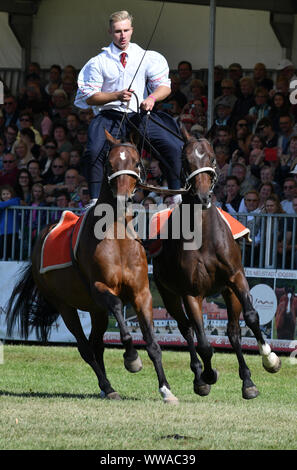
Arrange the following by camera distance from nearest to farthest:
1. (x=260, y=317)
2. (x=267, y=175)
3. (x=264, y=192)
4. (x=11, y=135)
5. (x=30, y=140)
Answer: (x=260, y=317), (x=264, y=192), (x=267, y=175), (x=30, y=140), (x=11, y=135)

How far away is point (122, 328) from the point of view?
8.26 metres

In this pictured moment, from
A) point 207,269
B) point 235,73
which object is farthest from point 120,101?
point 235,73

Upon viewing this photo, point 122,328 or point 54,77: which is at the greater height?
point 54,77

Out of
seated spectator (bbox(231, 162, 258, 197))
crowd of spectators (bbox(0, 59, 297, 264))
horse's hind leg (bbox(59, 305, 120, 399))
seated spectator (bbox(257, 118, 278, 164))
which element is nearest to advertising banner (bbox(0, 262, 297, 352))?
crowd of spectators (bbox(0, 59, 297, 264))

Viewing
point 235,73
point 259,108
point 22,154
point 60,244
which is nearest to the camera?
point 60,244

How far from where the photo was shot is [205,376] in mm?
8641

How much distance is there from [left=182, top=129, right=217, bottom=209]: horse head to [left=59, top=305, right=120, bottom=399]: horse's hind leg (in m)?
2.07

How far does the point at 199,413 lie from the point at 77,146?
969 centimetres

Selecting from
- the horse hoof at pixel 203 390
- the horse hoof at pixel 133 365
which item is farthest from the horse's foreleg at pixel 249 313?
the horse hoof at pixel 133 365

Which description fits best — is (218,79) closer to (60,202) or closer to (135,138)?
(60,202)

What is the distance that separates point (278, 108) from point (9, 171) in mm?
4598

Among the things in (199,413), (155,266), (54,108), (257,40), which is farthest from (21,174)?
(199,413)

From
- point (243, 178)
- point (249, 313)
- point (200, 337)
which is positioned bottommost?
point (200, 337)
